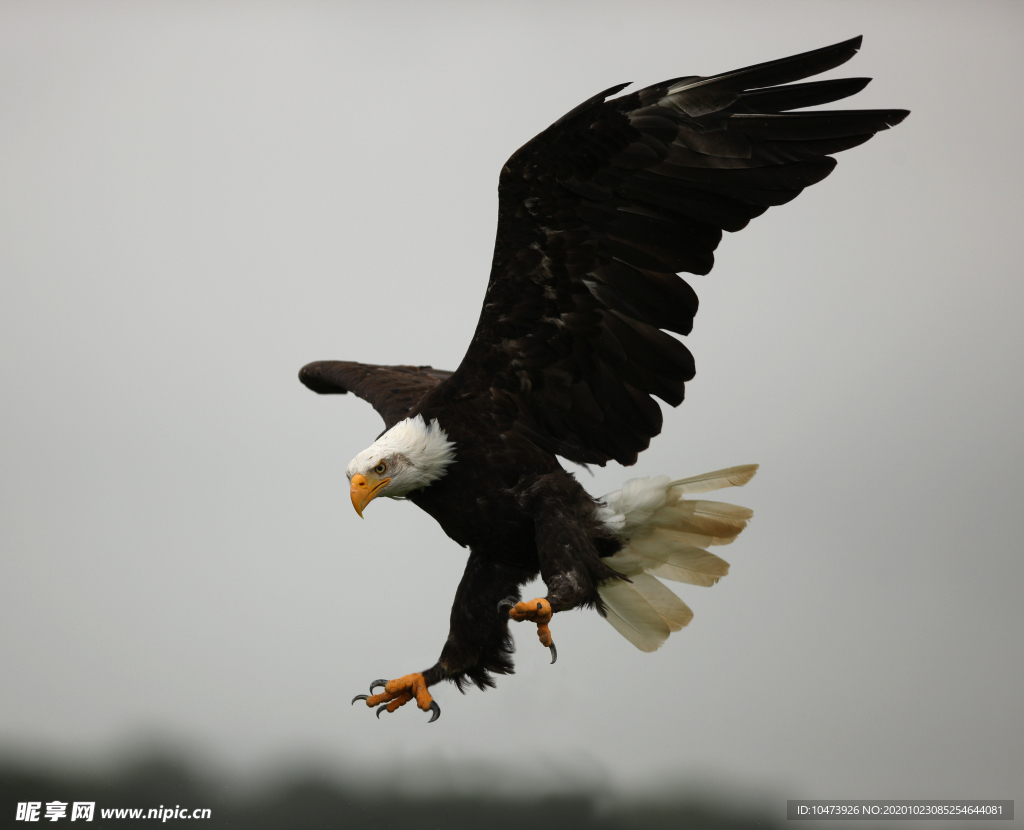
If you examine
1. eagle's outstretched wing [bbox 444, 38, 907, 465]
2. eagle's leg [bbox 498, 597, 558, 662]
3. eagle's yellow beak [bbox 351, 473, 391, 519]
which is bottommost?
eagle's leg [bbox 498, 597, 558, 662]

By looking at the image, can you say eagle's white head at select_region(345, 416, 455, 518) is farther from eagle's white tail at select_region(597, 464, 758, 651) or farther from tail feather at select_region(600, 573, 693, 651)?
tail feather at select_region(600, 573, 693, 651)

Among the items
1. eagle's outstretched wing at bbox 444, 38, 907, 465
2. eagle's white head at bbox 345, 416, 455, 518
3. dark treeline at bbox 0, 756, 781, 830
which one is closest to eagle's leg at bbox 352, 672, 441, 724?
eagle's white head at bbox 345, 416, 455, 518

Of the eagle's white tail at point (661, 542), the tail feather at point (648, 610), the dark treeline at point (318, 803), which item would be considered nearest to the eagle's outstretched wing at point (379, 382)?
the eagle's white tail at point (661, 542)

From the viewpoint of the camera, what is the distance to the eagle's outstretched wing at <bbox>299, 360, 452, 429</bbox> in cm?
439

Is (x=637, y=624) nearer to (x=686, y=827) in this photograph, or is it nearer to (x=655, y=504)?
(x=655, y=504)

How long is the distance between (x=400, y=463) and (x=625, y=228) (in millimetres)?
1222

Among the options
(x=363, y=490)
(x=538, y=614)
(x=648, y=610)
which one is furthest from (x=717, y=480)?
(x=363, y=490)

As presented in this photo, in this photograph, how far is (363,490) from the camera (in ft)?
11.8

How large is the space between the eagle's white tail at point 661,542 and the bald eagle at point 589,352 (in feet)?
0.03

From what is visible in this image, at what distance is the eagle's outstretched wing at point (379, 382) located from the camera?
4.39m

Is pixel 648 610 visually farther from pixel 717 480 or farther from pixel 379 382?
pixel 379 382

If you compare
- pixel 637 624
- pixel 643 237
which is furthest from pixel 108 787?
pixel 643 237

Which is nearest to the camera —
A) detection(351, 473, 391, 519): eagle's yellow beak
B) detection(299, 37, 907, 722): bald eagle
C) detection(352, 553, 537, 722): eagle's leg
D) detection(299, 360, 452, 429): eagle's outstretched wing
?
detection(299, 37, 907, 722): bald eagle

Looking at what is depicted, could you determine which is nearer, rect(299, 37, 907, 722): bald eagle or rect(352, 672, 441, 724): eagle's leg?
rect(299, 37, 907, 722): bald eagle
